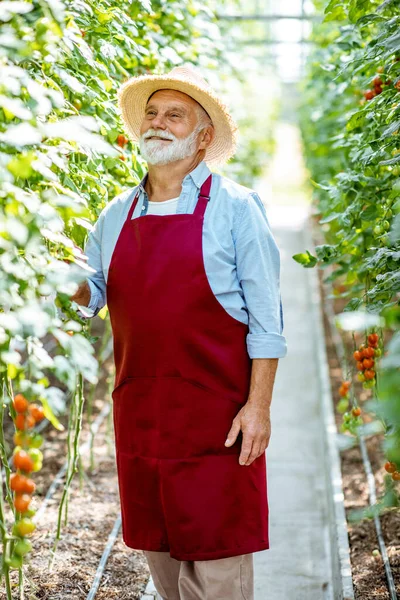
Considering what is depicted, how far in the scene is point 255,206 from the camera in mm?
1963

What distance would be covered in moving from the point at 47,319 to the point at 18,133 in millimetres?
291

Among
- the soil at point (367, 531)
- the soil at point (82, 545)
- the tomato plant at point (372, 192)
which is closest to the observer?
the tomato plant at point (372, 192)

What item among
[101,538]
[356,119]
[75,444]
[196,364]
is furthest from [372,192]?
[101,538]

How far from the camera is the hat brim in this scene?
203cm

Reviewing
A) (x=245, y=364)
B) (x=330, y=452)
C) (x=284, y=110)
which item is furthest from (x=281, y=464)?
(x=284, y=110)

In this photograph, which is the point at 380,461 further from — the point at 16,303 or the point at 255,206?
the point at 16,303

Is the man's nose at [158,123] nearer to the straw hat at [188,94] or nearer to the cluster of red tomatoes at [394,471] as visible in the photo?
the straw hat at [188,94]

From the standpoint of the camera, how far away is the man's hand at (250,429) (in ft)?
6.26

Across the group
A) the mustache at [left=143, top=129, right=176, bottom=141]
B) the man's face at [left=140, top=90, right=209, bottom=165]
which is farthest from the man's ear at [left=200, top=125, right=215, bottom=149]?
the mustache at [left=143, top=129, right=176, bottom=141]

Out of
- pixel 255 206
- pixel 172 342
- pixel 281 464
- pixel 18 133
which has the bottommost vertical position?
pixel 281 464

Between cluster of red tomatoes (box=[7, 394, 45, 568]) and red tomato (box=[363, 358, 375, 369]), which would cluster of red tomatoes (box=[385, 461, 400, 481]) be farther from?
cluster of red tomatoes (box=[7, 394, 45, 568])

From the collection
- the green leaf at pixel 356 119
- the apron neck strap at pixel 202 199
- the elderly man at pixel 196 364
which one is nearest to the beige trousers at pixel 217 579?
the elderly man at pixel 196 364

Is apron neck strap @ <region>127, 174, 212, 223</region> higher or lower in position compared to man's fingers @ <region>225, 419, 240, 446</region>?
higher

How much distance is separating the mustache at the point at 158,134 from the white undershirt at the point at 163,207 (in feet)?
0.51
